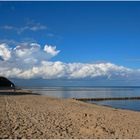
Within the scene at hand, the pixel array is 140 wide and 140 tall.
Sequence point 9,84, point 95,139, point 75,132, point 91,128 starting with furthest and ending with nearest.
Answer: point 9,84
point 91,128
point 75,132
point 95,139

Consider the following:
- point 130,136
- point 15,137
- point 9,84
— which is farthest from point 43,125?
point 9,84

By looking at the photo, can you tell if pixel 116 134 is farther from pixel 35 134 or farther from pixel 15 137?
pixel 15 137

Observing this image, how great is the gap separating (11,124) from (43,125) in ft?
5.67

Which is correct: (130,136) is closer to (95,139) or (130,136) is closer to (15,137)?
→ (95,139)

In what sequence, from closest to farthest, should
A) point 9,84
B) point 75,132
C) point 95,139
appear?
point 95,139 → point 75,132 → point 9,84

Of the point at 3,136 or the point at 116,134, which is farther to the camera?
the point at 116,134

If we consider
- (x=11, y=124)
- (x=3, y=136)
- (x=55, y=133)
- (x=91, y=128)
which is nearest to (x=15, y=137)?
(x=3, y=136)

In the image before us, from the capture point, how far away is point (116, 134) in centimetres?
1397

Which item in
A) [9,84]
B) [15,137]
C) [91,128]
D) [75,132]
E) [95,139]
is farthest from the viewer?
[9,84]

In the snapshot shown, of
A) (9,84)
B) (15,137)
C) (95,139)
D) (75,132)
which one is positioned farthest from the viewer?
(9,84)

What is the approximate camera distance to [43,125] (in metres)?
14.7

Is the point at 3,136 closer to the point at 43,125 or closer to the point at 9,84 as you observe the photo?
the point at 43,125

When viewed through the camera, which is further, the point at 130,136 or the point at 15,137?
the point at 130,136

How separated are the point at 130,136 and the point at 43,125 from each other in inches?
185
